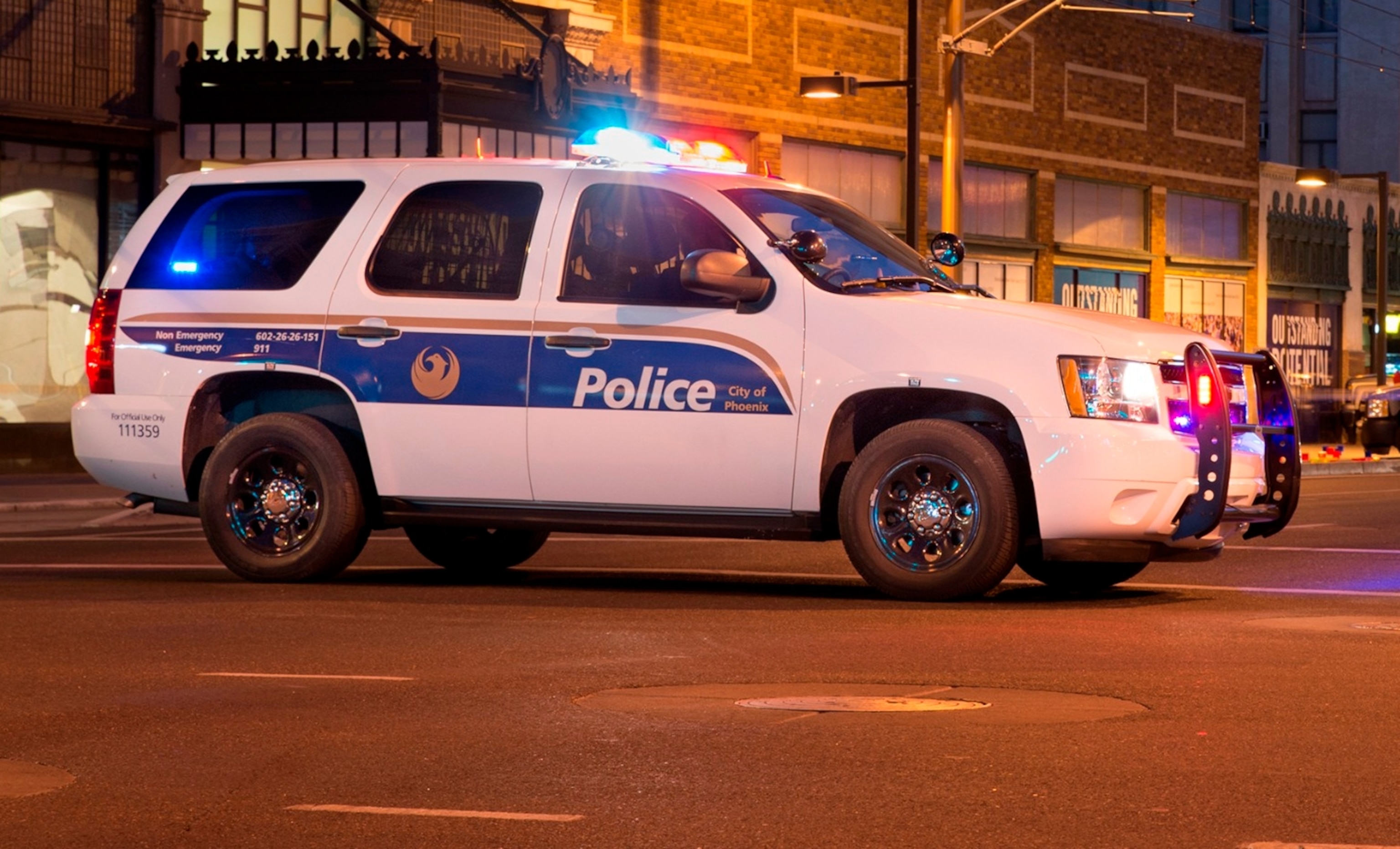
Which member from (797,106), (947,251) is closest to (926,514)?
(947,251)

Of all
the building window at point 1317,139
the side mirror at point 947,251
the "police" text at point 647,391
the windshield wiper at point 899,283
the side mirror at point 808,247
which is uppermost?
the building window at point 1317,139

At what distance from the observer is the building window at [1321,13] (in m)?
70.6

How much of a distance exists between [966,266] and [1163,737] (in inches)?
1261

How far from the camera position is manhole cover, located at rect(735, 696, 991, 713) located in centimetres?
734

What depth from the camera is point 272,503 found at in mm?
11672

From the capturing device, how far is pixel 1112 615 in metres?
10.2

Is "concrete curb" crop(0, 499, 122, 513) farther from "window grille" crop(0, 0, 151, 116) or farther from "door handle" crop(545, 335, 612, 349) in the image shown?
"door handle" crop(545, 335, 612, 349)

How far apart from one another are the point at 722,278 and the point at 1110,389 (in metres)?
1.82

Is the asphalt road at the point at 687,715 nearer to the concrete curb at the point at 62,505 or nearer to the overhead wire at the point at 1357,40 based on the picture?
the concrete curb at the point at 62,505

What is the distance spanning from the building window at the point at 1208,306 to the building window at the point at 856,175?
8.69 metres

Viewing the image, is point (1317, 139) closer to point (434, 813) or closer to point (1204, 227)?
point (1204, 227)

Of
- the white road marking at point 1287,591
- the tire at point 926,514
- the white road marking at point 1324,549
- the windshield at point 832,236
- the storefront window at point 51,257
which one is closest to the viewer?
the tire at point 926,514

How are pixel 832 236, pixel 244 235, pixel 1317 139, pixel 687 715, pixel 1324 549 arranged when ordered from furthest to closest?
pixel 1317 139 → pixel 1324 549 → pixel 244 235 → pixel 832 236 → pixel 687 715

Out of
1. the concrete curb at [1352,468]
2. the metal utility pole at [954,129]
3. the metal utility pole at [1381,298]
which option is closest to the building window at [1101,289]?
the metal utility pole at [1381,298]
